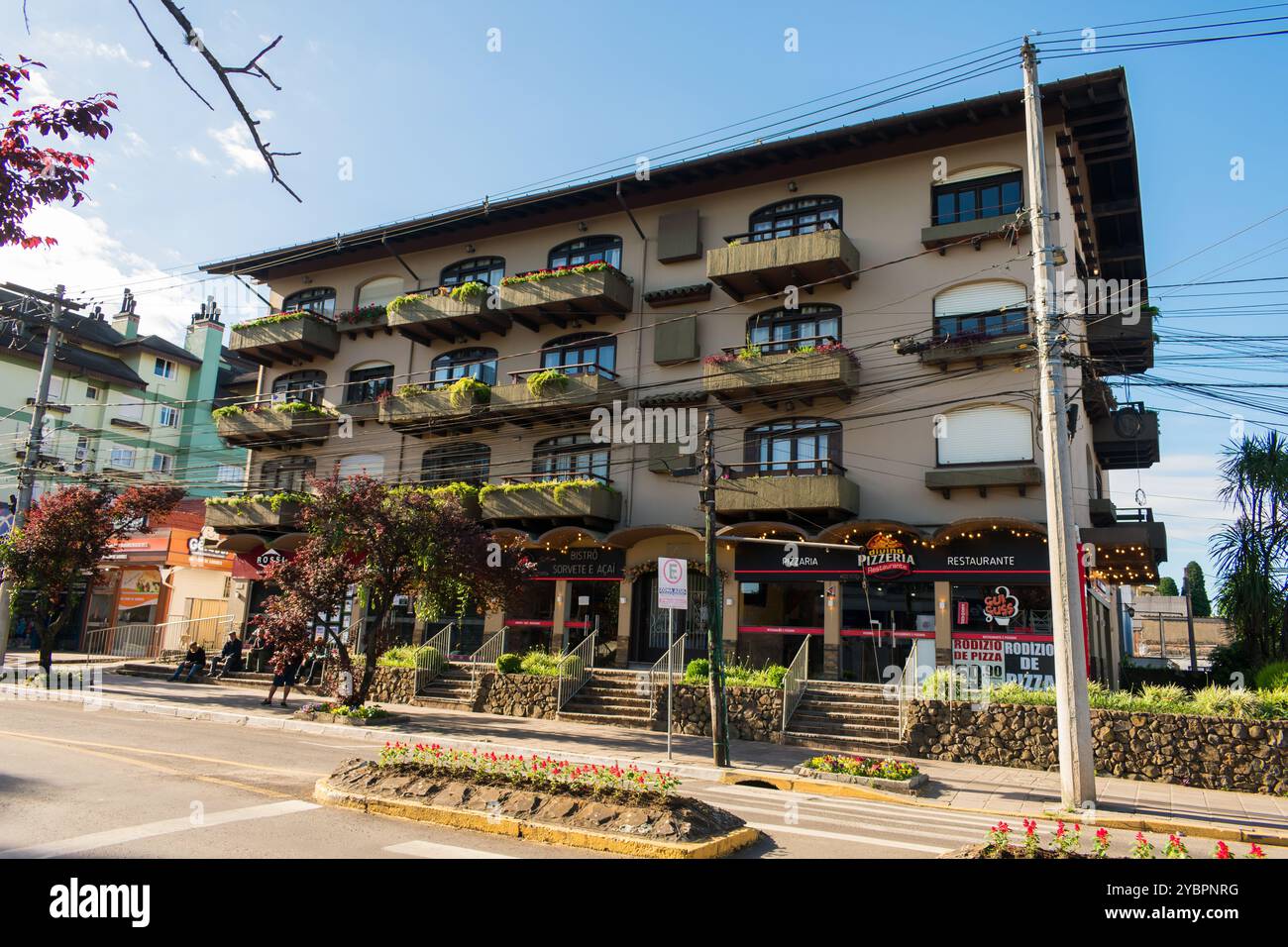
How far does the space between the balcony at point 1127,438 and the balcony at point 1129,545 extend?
2.98 metres

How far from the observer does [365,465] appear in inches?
1326

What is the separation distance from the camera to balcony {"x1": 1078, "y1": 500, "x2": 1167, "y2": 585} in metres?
21.2

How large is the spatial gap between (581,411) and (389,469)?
911 centimetres

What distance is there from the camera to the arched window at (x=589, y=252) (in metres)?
30.3

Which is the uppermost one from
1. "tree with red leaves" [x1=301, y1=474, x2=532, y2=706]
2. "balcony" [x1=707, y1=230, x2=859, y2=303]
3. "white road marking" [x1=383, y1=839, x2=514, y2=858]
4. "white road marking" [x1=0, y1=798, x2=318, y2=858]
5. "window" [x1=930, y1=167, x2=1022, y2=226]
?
"window" [x1=930, y1=167, x2=1022, y2=226]

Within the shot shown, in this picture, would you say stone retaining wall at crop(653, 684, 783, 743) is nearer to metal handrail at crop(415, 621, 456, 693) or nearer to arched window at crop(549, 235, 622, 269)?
metal handrail at crop(415, 621, 456, 693)

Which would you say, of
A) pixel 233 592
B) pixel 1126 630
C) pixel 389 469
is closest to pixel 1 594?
pixel 233 592

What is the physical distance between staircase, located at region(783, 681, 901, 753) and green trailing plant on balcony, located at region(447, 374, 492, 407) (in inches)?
606

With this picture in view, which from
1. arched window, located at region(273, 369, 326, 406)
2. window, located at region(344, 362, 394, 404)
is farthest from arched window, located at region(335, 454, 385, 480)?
arched window, located at region(273, 369, 326, 406)

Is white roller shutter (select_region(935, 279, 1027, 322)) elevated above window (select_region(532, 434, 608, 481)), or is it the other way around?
white roller shutter (select_region(935, 279, 1027, 322))

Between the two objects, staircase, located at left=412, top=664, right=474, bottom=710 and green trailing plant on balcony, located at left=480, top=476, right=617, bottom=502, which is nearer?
staircase, located at left=412, top=664, right=474, bottom=710

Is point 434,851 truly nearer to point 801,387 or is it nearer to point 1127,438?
point 801,387

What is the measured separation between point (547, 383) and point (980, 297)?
533 inches
